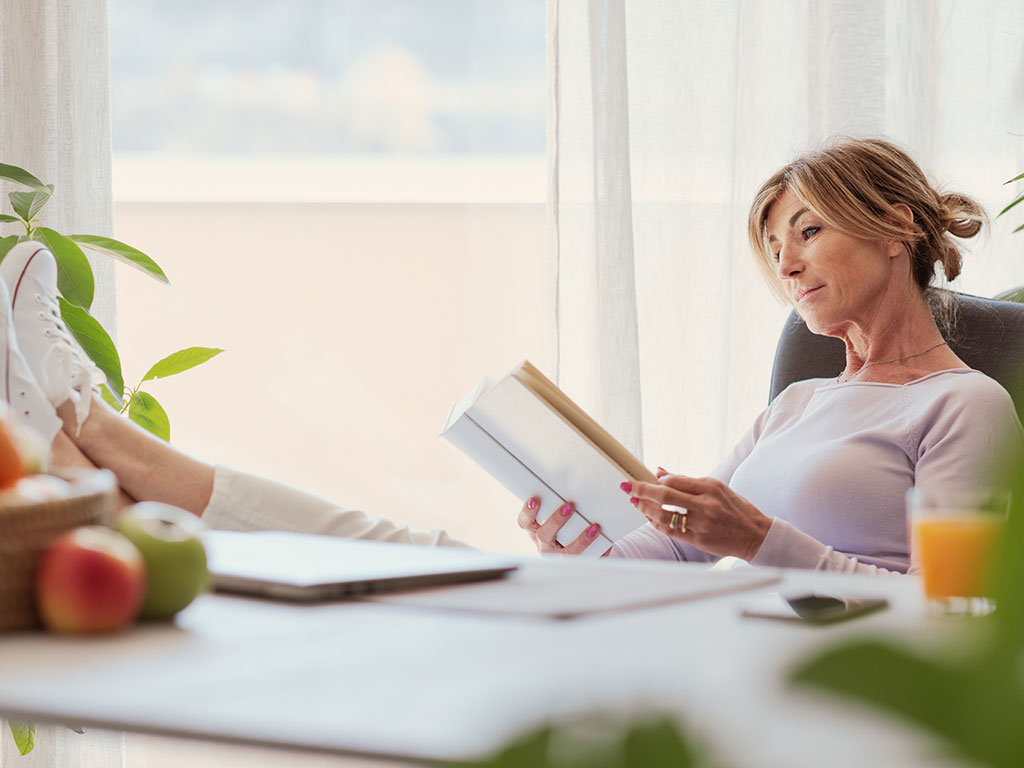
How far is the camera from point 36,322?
1.52 metres

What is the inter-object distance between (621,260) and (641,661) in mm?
1764

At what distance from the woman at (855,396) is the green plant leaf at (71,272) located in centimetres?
83

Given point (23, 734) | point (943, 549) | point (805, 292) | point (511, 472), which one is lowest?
point (23, 734)

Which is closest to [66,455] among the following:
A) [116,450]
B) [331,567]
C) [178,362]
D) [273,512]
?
[116,450]

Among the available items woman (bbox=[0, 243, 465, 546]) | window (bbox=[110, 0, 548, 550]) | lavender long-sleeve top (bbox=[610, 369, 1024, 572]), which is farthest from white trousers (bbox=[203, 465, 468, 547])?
window (bbox=[110, 0, 548, 550])

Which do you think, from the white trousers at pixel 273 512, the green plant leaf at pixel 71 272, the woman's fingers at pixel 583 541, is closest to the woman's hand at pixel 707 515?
the woman's fingers at pixel 583 541

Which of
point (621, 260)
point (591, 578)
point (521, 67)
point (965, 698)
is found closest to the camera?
point (965, 698)

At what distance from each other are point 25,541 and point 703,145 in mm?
1926

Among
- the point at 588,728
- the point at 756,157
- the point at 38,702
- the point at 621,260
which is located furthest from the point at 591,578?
the point at 756,157

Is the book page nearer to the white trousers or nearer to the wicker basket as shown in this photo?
the white trousers

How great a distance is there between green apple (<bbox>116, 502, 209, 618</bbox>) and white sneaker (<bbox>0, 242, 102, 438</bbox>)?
826 mm

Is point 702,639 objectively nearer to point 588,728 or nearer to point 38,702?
point 38,702

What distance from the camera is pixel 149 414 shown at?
1982 mm

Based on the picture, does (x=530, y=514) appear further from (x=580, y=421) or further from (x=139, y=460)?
(x=139, y=460)
